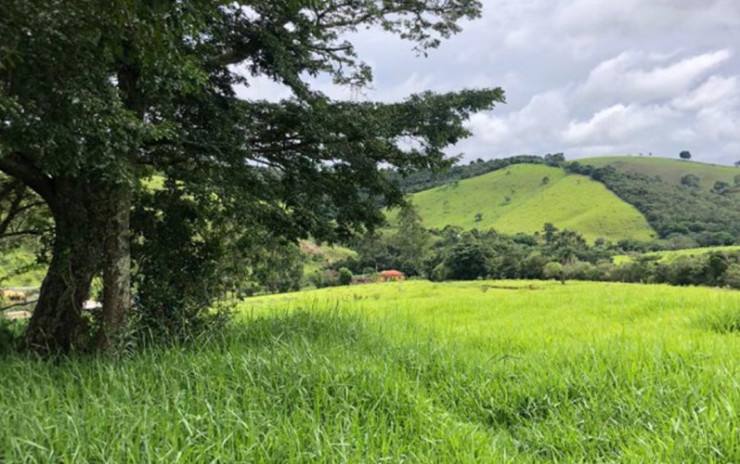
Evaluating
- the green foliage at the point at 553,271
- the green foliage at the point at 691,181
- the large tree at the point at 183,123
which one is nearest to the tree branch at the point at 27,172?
the large tree at the point at 183,123

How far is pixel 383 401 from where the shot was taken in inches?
164

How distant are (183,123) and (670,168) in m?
156

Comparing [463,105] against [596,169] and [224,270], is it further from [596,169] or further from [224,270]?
[596,169]

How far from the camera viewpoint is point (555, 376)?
4.80 m

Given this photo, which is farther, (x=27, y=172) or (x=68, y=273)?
(x=68, y=273)

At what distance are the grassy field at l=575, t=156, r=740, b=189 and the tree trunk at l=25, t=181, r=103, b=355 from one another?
141976 millimetres

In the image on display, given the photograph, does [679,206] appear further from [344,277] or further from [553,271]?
[344,277]

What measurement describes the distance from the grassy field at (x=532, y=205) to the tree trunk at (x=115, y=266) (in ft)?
298

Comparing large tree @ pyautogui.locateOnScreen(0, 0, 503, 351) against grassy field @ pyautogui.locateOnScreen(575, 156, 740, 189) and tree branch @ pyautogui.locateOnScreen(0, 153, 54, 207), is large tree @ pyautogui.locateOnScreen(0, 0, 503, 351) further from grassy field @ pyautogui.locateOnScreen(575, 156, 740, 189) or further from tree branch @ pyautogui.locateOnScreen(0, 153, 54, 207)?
grassy field @ pyautogui.locateOnScreen(575, 156, 740, 189)

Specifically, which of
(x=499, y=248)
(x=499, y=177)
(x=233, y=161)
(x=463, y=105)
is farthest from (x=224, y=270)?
(x=499, y=177)

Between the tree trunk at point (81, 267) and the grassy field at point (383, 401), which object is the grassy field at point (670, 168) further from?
the tree trunk at point (81, 267)

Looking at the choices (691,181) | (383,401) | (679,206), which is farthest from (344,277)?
(691,181)

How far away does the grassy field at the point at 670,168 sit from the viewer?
129250 mm

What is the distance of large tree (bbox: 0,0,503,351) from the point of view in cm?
412
